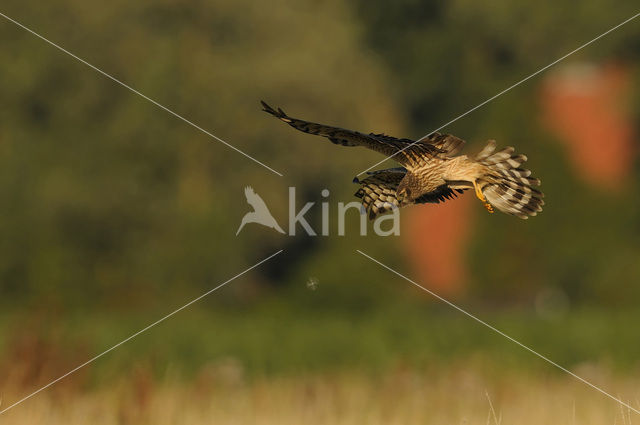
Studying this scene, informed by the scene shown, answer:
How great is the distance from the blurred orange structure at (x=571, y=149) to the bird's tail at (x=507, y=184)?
679 inches

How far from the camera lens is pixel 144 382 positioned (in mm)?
6066

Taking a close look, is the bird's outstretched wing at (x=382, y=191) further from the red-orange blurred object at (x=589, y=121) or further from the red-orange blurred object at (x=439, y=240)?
the red-orange blurred object at (x=589, y=121)

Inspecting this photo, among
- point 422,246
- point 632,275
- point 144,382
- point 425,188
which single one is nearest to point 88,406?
point 144,382

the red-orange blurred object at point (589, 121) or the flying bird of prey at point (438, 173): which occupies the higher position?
the red-orange blurred object at point (589, 121)

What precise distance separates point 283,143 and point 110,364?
351 inches

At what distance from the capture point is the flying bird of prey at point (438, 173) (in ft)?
16.7

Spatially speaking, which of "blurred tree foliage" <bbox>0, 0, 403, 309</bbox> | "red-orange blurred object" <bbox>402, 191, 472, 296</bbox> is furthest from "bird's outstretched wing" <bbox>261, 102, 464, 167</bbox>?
"red-orange blurred object" <bbox>402, 191, 472, 296</bbox>

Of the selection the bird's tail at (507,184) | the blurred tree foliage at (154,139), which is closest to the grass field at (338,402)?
the bird's tail at (507,184)

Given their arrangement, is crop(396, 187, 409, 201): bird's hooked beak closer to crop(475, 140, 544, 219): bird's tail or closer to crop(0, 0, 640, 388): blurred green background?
crop(475, 140, 544, 219): bird's tail

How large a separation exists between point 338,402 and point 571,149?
698 inches

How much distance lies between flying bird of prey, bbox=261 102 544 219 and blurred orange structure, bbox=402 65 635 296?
1733 cm

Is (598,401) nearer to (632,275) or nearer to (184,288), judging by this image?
(184,288)

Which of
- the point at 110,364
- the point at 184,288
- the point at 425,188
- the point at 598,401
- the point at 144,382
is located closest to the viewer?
the point at 425,188

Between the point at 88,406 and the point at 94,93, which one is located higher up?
the point at 94,93
